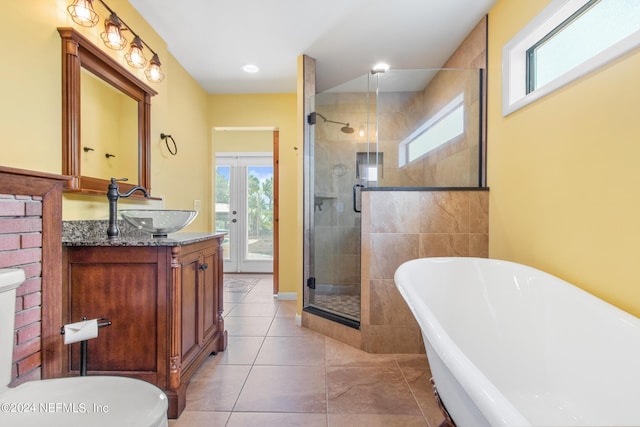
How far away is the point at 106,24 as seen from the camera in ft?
5.60

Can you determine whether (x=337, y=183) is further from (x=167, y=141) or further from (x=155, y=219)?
(x=155, y=219)

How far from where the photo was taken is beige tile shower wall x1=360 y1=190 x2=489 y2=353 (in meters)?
2.04

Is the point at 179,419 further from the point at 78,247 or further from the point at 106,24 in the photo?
the point at 106,24

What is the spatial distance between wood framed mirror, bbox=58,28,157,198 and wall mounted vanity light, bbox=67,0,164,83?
0.11 metres

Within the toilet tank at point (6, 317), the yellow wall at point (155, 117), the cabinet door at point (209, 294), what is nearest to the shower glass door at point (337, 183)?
the yellow wall at point (155, 117)

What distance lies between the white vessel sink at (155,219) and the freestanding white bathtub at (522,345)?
50.2 inches

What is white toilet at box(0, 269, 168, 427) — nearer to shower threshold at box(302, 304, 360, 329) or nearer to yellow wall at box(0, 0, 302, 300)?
yellow wall at box(0, 0, 302, 300)

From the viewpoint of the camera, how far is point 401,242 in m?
2.04

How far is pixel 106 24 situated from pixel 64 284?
1.49 metres

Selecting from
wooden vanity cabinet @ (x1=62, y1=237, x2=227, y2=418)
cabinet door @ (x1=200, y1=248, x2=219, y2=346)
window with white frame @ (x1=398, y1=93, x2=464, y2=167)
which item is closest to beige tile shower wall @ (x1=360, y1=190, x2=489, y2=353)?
window with white frame @ (x1=398, y1=93, x2=464, y2=167)

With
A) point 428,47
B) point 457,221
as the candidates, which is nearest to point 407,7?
point 428,47

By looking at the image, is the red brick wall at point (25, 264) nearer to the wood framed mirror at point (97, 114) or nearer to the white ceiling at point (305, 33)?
the wood framed mirror at point (97, 114)

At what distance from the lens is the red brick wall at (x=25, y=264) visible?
3.30 ft

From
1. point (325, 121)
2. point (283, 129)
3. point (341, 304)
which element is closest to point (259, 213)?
point (283, 129)
